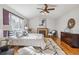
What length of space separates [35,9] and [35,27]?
23cm

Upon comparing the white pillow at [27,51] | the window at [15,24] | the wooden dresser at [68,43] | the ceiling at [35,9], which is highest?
the ceiling at [35,9]

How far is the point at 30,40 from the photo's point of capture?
5.04ft

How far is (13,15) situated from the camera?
1.50m

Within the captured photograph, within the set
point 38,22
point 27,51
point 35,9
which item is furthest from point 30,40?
point 35,9

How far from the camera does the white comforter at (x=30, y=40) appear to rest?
1538 millimetres

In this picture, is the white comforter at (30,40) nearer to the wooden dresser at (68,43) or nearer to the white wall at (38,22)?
the white wall at (38,22)

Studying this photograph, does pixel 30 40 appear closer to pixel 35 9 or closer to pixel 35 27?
pixel 35 27

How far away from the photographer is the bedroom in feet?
4.94

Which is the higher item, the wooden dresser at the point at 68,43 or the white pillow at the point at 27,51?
the wooden dresser at the point at 68,43

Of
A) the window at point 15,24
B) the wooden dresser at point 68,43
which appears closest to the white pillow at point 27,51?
the window at point 15,24

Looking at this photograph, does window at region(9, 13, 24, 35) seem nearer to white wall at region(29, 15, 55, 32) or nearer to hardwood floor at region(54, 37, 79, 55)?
white wall at region(29, 15, 55, 32)
